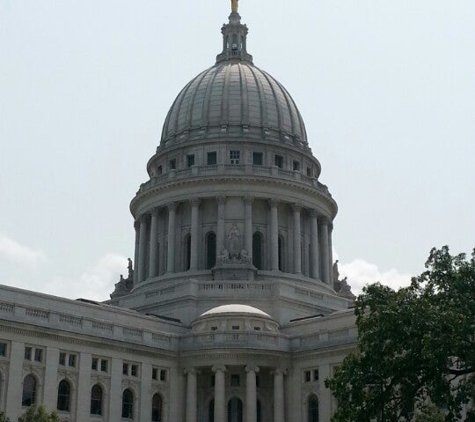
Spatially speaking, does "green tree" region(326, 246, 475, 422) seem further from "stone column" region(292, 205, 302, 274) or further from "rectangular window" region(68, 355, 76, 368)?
"stone column" region(292, 205, 302, 274)

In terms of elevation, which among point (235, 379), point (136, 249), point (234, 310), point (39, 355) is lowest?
point (235, 379)

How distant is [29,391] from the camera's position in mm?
74000

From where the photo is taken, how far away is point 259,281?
3807 inches

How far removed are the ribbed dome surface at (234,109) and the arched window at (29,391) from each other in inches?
1838

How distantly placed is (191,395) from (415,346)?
4111 centimetres

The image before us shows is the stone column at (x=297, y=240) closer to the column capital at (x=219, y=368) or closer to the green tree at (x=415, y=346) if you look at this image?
the column capital at (x=219, y=368)

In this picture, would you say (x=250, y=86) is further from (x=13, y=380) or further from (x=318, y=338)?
(x=13, y=380)

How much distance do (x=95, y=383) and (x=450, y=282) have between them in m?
40.1

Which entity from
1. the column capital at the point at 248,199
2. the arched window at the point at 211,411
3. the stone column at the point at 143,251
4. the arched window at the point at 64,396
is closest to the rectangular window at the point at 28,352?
the arched window at the point at 64,396

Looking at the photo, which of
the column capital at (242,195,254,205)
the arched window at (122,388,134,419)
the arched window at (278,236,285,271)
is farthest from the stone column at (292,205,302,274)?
the arched window at (122,388,134,419)

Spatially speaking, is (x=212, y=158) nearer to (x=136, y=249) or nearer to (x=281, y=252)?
(x=281, y=252)

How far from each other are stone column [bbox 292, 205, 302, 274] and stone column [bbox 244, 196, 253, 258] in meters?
5.86

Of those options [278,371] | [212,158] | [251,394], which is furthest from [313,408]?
[212,158]

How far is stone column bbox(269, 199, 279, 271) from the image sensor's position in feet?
343
